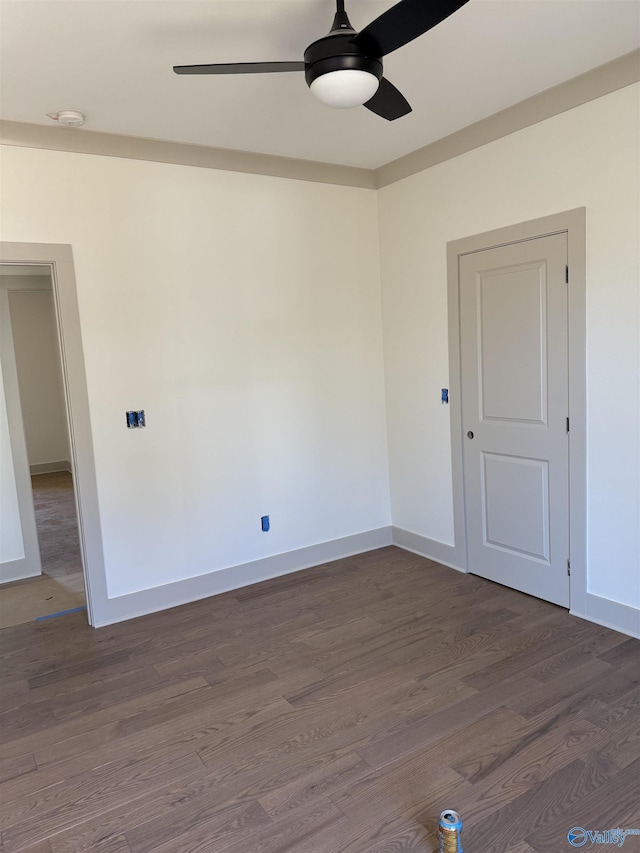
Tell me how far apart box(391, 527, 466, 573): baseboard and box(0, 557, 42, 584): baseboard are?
2659 millimetres

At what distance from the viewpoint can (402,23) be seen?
5.92ft

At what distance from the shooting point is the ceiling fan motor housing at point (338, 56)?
1.96 metres

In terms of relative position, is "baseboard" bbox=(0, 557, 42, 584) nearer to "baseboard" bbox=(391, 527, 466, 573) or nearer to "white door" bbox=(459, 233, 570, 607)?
"baseboard" bbox=(391, 527, 466, 573)

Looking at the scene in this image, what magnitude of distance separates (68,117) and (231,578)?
2.76 meters

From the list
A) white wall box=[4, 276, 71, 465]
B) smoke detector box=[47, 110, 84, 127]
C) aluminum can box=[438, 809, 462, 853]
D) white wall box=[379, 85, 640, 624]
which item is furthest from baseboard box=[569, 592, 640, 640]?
white wall box=[4, 276, 71, 465]

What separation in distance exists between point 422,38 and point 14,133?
207cm

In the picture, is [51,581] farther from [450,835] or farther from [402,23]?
[402,23]

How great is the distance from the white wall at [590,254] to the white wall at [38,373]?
569 cm

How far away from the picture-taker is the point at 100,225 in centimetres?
330

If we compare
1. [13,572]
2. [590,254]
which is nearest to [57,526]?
[13,572]

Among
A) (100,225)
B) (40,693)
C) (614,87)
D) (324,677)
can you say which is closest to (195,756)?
(324,677)

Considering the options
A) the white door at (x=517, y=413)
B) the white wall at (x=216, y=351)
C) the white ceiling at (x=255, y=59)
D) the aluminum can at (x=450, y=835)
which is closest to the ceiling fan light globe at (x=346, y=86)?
the white ceiling at (x=255, y=59)

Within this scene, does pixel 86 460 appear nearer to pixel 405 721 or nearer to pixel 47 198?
pixel 47 198

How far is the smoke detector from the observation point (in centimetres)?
294
